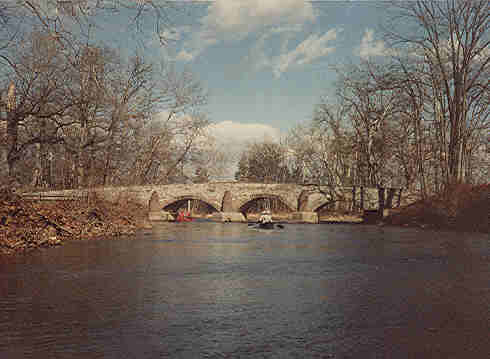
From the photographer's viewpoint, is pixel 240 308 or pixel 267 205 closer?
pixel 240 308

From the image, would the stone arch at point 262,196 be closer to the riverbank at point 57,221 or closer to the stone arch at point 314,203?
the stone arch at point 314,203

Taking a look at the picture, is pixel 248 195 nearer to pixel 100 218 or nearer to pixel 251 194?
pixel 251 194

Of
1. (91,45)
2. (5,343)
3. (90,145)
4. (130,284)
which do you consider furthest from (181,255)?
(90,145)

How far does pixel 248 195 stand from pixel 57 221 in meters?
29.4

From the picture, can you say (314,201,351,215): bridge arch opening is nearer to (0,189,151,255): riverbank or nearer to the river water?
(0,189,151,255): riverbank

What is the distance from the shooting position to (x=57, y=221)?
15180 mm

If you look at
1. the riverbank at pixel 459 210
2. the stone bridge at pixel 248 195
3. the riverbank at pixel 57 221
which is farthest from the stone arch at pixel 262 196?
the riverbank at pixel 57 221

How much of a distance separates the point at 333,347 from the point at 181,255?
26.7ft

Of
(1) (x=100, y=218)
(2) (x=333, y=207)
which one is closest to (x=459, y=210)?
(1) (x=100, y=218)

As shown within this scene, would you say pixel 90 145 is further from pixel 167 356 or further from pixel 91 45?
pixel 167 356

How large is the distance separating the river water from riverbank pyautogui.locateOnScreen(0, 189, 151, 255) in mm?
1268

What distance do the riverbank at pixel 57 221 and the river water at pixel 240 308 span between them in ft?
4.16

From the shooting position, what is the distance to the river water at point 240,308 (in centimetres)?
405

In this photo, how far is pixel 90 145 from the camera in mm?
33531
